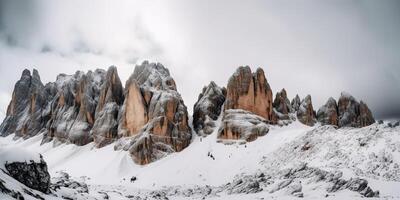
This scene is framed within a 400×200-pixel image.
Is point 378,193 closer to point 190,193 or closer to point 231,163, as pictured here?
point 190,193

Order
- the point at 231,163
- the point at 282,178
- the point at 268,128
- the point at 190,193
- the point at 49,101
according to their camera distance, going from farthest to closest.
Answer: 1. the point at 49,101
2. the point at 268,128
3. the point at 231,163
4. the point at 190,193
5. the point at 282,178

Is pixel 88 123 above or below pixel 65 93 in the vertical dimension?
below

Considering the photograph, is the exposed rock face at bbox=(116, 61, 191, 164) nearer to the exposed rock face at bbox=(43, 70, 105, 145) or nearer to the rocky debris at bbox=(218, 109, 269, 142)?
the rocky debris at bbox=(218, 109, 269, 142)

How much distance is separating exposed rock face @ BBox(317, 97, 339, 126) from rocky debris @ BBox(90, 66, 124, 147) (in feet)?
176

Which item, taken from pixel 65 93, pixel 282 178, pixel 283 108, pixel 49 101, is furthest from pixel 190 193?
pixel 49 101

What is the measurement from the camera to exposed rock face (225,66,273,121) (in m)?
99.4

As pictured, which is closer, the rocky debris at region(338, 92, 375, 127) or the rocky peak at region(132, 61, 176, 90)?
the rocky debris at region(338, 92, 375, 127)

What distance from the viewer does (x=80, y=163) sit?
95.8 meters

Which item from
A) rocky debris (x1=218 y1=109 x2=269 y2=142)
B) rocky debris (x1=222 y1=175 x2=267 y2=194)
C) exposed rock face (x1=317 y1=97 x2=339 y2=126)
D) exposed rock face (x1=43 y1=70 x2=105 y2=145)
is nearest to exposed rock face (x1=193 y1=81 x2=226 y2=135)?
rocky debris (x1=218 y1=109 x2=269 y2=142)

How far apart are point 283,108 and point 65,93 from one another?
69004 millimetres

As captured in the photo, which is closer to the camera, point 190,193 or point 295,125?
point 190,193

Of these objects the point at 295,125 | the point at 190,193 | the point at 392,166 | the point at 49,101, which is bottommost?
the point at 190,193

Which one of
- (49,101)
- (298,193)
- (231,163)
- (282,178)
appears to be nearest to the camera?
(298,193)

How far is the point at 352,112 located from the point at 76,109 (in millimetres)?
79011
